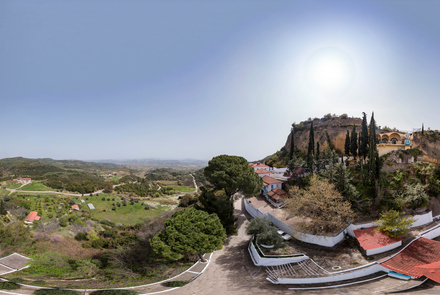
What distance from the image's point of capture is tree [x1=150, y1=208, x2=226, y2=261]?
15180 millimetres

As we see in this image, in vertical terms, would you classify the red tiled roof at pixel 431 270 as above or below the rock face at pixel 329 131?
below

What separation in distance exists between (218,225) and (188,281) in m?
5.03

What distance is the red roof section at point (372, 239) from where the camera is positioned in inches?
656

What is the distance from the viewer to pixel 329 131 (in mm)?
43000

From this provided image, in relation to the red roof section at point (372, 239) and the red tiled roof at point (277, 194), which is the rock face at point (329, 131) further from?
the red roof section at point (372, 239)

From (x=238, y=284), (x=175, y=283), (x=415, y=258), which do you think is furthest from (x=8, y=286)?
(x=415, y=258)

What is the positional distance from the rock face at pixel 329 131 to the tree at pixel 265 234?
1188 inches

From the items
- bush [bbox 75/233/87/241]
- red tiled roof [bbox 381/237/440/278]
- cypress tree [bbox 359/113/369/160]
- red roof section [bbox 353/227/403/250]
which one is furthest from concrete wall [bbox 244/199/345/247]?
bush [bbox 75/233/87/241]

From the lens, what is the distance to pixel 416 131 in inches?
1107

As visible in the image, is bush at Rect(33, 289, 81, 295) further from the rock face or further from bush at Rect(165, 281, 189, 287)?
the rock face

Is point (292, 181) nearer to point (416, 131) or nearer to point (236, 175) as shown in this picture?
point (236, 175)

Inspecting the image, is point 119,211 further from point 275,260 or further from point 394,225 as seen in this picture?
point 394,225

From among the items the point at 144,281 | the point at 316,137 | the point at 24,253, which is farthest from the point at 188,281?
the point at 316,137

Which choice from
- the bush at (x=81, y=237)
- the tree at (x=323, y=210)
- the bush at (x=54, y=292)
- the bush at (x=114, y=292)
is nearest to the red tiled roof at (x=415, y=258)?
the tree at (x=323, y=210)
